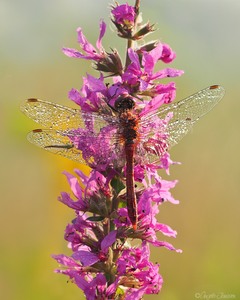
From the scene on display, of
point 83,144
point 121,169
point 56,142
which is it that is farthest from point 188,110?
point 56,142

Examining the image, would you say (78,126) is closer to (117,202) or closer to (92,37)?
(117,202)

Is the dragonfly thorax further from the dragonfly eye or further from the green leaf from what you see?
the green leaf

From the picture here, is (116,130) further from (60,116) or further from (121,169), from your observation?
(60,116)

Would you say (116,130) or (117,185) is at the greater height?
(116,130)

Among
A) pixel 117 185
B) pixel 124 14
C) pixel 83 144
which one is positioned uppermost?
pixel 124 14

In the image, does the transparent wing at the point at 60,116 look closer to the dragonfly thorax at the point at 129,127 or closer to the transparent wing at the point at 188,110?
the dragonfly thorax at the point at 129,127

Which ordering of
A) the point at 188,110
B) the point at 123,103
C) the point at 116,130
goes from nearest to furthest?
the point at 123,103
the point at 116,130
the point at 188,110

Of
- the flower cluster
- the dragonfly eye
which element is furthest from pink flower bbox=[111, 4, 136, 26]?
the dragonfly eye

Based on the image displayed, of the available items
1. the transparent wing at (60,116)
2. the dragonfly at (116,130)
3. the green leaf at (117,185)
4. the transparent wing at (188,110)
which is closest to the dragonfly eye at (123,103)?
the dragonfly at (116,130)
